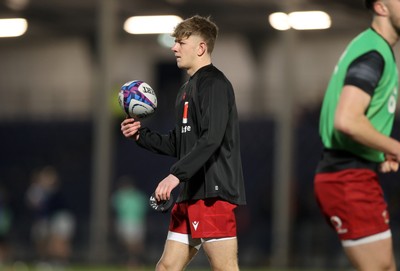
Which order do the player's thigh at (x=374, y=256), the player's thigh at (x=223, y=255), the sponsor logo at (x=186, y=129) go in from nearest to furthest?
the player's thigh at (x=374, y=256) → the player's thigh at (x=223, y=255) → the sponsor logo at (x=186, y=129)

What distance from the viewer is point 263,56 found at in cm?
3431

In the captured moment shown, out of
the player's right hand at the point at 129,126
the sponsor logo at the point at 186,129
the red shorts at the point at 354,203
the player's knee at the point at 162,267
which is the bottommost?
the player's knee at the point at 162,267

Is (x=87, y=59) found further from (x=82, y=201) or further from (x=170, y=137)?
(x=170, y=137)

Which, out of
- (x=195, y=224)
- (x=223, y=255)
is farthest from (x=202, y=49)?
(x=223, y=255)

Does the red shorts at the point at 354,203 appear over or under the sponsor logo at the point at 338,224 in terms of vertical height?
over

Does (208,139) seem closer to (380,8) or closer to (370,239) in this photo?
(370,239)

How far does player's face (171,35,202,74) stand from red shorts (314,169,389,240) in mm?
1382

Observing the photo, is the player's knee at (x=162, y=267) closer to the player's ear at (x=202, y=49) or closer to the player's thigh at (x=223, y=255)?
the player's thigh at (x=223, y=255)

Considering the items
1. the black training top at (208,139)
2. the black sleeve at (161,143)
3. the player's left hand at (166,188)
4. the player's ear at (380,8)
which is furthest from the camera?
the black sleeve at (161,143)

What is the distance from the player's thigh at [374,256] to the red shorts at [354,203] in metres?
0.07

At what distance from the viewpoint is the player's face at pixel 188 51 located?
733 cm

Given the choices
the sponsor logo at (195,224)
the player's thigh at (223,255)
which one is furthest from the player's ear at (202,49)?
the player's thigh at (223,255)

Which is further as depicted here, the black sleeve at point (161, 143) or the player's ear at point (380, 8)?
the black sleeve at point (161, 143)

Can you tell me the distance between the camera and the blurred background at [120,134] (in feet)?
82.4
